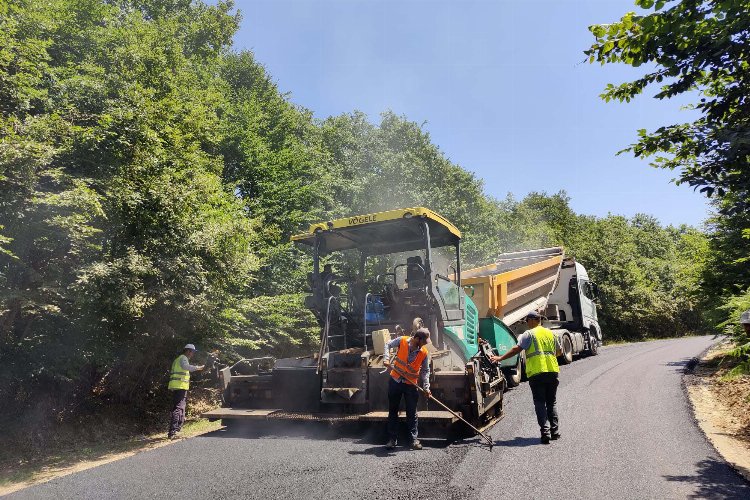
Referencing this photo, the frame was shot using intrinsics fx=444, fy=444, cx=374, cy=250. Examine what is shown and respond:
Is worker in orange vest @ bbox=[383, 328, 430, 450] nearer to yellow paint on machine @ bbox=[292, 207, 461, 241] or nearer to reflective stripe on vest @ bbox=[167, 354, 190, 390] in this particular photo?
yellow paint on machine @ bbox=[292, 207, 461, 241]

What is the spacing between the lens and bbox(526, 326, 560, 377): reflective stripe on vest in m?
5.54

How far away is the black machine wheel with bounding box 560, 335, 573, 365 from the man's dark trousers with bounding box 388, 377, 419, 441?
912 centimetres

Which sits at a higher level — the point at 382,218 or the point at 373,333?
the point at 382,218

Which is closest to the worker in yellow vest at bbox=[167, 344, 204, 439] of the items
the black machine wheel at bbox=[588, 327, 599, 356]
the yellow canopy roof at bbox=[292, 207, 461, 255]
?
the yellow canopy roof at bbox=[292, 207, 461, 255]

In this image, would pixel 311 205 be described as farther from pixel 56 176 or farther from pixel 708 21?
pixel 708 21

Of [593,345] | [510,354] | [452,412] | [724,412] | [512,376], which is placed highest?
[593,345]

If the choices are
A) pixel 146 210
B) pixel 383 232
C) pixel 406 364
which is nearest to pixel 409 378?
pixel 406 364

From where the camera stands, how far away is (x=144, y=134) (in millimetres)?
7871

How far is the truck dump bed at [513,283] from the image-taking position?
9.16 meters

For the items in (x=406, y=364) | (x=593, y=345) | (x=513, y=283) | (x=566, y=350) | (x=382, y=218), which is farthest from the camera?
(x=593, y=345)

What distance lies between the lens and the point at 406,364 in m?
5.36

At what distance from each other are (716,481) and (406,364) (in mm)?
3096

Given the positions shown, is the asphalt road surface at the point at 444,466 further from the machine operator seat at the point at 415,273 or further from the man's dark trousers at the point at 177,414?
the machine operator seat at the point at 415,273

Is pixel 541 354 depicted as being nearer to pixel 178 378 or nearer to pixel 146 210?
pixel 178 378
